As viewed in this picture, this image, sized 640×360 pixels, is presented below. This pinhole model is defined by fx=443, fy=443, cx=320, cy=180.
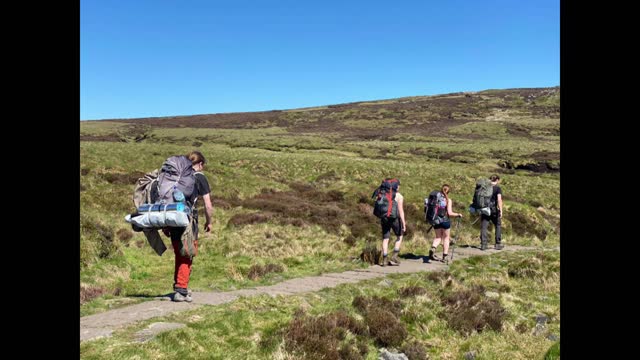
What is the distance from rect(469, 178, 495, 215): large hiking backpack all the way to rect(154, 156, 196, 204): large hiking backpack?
9713 millimetres

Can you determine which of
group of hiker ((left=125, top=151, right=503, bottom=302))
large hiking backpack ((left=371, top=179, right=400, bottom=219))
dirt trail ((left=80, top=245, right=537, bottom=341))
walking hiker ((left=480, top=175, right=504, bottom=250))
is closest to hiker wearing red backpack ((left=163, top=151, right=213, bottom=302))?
group of hiker ((left=125, top=151, right=503, bottom=302))

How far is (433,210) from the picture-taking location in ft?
38.4

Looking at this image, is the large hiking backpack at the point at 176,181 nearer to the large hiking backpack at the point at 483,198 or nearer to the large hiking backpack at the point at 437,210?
the large hiking backpack at the point at 437,210

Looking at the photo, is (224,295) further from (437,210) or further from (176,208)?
(437,210)

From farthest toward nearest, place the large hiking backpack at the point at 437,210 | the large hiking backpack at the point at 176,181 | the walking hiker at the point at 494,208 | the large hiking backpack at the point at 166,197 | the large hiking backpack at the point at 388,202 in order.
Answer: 1. the walking hiker at the point at 494,208
2. the large hiking backpack at the point at 437,210
3. the large hiking backpack at the point at 388,202
4. the large hiking backpack at the point at 176,181
5. the large hiking backpack at the point at 166,197

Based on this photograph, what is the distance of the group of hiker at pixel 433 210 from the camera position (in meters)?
10.7

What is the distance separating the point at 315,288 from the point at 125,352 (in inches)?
181

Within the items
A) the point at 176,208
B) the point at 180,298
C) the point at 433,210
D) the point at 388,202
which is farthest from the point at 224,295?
the point at 433,210

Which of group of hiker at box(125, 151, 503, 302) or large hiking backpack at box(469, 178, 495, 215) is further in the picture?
large hiking backpack at box(469, 178, 495, 215)

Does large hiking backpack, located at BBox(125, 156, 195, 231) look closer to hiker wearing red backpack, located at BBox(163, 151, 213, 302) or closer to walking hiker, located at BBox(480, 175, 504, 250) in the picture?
hiker wearing red backpack, located at BBox(163, 151, 213, 302)

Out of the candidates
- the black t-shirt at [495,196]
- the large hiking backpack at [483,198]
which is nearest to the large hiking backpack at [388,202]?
the large hiking backpack at [483,198]

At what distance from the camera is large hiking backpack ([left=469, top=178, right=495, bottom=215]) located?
1378 cm
